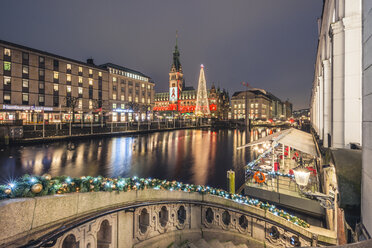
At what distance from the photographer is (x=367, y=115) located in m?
2.57

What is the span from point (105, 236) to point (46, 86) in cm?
6003

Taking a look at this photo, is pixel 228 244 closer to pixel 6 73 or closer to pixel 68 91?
pixel 6 73

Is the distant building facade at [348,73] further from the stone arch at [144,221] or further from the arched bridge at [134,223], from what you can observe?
the stone arch at [144,221]

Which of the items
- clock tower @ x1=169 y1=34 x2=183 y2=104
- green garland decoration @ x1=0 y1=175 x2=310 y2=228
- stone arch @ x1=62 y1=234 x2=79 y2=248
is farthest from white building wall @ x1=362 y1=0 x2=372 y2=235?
clock tower @ x1=169 y1=34 x2=183 y2=104

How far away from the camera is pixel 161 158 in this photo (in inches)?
749

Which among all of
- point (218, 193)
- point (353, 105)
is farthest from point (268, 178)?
point (353, 105)

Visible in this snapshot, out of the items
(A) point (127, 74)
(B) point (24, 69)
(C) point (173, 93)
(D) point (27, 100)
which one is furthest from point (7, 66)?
(C) point (173, 93)

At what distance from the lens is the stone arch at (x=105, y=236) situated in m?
3.92

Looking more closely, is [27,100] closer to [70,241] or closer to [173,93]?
[70,241]

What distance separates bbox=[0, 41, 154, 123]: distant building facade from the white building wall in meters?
42.2

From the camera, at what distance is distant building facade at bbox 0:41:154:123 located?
137 feet

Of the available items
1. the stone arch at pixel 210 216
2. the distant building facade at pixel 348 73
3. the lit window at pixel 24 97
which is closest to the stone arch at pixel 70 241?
the stone arch at pixel 210 216

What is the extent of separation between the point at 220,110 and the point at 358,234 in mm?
131836

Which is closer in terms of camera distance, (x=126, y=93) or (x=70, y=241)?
(x=70, y=241)
